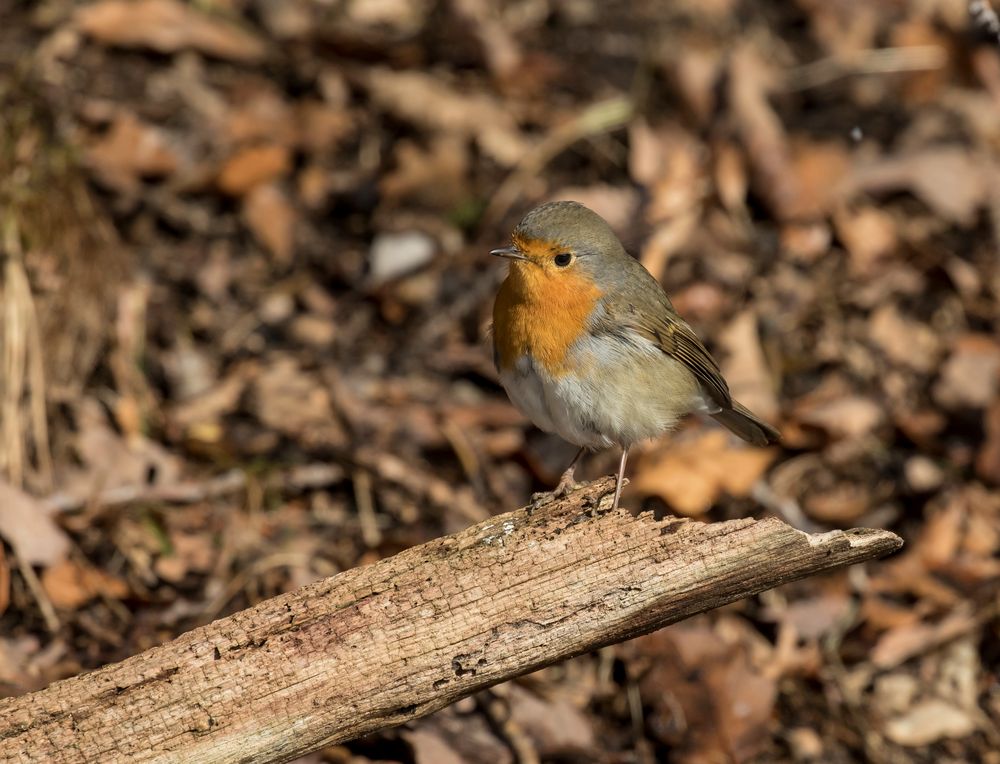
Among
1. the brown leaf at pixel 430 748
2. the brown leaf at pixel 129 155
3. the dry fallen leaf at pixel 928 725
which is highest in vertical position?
the brown leaf at pixel 129 155

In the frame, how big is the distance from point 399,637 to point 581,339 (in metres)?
1.29

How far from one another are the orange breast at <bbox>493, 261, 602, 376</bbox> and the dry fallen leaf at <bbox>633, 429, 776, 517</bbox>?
1263 millimetres

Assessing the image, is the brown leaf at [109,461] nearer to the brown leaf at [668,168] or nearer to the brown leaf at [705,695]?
the brown leaf at [705,695]

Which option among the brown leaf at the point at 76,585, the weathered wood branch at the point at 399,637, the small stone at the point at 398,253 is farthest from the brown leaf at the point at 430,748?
the small stone at the point at 398,253

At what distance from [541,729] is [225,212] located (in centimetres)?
336

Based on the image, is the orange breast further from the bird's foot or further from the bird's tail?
the bird's tail

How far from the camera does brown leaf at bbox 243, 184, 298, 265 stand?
6203 millimetres

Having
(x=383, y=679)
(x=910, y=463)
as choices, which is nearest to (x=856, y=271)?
(x=910, y=463)

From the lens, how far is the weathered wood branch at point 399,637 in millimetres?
2846

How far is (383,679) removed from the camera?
292 cm

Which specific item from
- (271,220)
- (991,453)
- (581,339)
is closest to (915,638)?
(991,453)

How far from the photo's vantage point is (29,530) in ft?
14.0

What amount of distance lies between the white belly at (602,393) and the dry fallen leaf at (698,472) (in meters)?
0.93

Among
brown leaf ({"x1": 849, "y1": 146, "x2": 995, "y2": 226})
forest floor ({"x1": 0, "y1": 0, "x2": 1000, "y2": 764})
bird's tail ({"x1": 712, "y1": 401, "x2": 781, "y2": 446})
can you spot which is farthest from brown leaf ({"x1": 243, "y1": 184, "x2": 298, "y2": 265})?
brown leaf ({"x1": 849, "y1": 146, "x2": 995, "y2": 226})
